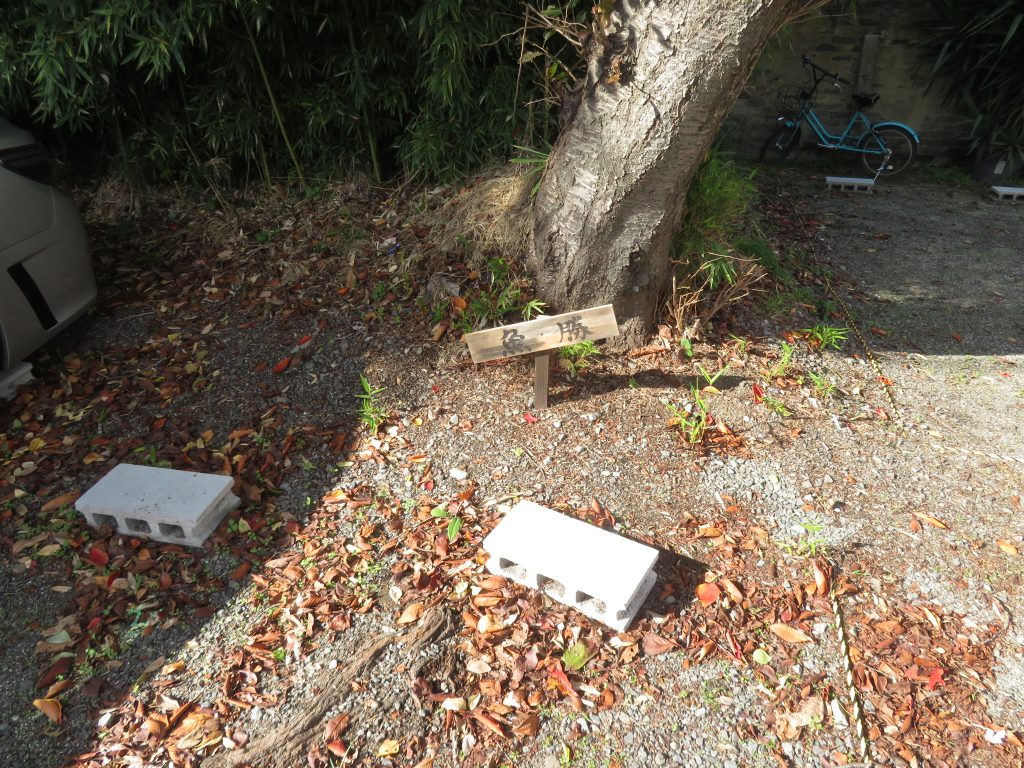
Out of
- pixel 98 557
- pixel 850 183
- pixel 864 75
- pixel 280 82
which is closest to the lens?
pixel 98 557

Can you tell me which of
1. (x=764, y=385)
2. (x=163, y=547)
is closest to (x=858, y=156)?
(x=764, y=385)

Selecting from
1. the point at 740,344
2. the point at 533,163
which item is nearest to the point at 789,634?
the point at 740,344

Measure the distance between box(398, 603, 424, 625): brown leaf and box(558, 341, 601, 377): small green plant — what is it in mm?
1372

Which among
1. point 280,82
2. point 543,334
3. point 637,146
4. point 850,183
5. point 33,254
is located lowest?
point 850,183

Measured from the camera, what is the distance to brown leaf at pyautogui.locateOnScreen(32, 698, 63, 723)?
1876mm

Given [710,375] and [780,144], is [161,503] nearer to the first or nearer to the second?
[710,375]

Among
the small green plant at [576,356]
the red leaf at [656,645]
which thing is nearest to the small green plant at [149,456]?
the small green plant at [576,356]

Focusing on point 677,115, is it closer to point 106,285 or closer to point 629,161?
point 629,161

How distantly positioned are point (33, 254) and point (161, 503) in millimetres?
1484

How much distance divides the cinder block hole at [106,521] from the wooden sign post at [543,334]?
4.93 feet

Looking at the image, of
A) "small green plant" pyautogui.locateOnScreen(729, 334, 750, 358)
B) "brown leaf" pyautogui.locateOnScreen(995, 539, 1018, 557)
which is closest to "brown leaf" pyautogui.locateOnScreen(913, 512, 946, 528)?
"brown leaf" pyautogui.locateOnScreen(995, 539, 1018, 557)

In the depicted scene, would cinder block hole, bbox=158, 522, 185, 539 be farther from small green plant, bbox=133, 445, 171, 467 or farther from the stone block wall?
the stone block wall

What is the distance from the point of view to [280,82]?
13.2 feet

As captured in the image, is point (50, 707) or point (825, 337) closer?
point (50, 707)
